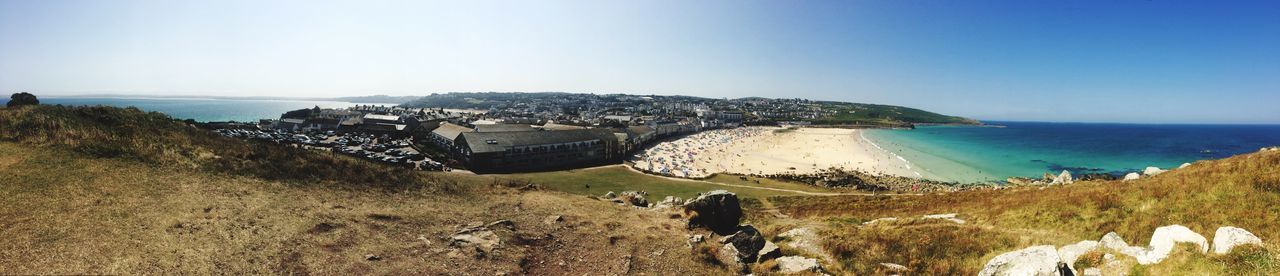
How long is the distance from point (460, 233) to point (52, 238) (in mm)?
9876

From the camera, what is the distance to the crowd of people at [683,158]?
6106cm

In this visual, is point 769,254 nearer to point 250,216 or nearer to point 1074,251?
point 1074,251

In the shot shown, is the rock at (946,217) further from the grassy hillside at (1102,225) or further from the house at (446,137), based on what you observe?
the house at (446,137)

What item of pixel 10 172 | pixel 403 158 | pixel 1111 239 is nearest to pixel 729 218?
pixel 1111 239

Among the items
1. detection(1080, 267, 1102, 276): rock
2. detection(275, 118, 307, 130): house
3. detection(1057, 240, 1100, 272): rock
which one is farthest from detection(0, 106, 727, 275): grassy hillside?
detection(275, 118, 307, 130): house

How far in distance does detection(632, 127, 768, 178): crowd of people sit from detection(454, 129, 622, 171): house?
6315mm

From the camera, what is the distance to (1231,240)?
32.0ft

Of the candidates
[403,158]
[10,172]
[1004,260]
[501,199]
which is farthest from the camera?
[403,158]

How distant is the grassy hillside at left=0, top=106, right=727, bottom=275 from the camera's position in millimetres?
11695

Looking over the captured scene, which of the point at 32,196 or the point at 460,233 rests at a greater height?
the point at 32,196

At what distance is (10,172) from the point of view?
16.1m

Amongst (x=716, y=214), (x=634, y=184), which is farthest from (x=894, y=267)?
(x=634, y=184)

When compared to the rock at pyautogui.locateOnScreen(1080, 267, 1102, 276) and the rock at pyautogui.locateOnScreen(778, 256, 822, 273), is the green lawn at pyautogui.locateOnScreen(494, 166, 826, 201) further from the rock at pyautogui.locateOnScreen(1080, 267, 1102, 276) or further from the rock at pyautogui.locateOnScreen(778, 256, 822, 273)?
the rock at pyautogui.locateOnScreen(1080, 267, 1102, 276)

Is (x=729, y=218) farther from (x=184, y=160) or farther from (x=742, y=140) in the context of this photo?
(x=742, y=140)
